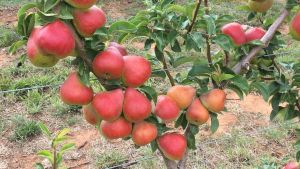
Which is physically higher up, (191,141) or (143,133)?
(143,133)

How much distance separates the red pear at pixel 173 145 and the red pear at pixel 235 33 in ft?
0.93

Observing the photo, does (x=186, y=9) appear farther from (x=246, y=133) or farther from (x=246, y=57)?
(x=246, y=133)

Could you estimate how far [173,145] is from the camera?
1.14m

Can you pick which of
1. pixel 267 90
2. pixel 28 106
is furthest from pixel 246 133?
pixel 267 90

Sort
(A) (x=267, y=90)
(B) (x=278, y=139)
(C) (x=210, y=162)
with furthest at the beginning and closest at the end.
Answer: (B) (x=278, y=139), (C) (x=210, y=162), (A) (x=267, y=90)

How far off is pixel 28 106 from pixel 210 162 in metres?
1.36

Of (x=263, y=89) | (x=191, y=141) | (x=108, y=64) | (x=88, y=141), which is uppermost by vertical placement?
(x=108, y=64)

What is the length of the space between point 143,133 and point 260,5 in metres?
0.51

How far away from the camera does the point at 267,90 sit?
49.0 inches

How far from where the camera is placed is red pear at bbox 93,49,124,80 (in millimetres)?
936

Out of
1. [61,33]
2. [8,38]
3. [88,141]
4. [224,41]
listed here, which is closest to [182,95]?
[224,41]

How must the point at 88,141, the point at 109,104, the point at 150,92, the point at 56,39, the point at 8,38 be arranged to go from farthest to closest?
the point at 8,38, the point at 88,141, the point at 150,92, the point at 109,104, the point at 56,39

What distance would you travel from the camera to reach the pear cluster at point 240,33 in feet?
3.90

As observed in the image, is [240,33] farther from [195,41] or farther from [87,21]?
[87,21]
